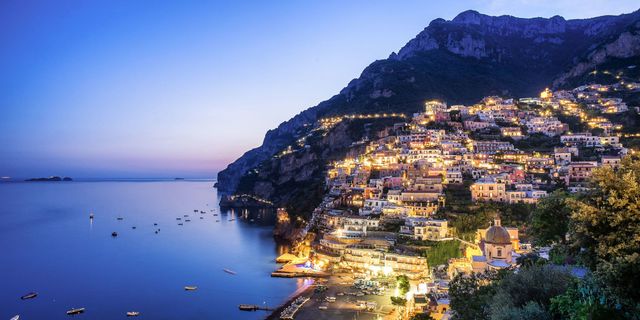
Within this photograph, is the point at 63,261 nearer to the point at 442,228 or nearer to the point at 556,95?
the point at 442,228

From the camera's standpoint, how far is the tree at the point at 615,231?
941cm

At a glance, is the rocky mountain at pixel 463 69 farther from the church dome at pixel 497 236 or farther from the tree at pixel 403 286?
the church dome at pixel 497 236

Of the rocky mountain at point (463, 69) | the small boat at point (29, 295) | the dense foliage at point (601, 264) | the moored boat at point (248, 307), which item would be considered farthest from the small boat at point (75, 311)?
the rocky mountain at point (463, 69)

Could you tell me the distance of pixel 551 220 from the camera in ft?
76.1

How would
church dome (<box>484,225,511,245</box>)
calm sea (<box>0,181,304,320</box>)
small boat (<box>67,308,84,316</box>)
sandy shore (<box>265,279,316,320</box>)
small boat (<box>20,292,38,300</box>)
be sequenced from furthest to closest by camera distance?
small boat (<box>20,292,38,300</box>), calm sea (<box>0,181,304,320</box>), small boat (<box>67,308,84,316</box>), sandy shore (<box>265,279,316,320</box>), church dome (<box>484,225,511,245</box>)

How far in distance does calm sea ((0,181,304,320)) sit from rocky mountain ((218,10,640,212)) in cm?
3337

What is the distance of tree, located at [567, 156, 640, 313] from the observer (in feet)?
30.9

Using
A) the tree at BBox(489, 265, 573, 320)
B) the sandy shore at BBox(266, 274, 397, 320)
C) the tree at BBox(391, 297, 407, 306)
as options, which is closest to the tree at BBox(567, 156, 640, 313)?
the tree at BBox(489, 265, 573, 320)

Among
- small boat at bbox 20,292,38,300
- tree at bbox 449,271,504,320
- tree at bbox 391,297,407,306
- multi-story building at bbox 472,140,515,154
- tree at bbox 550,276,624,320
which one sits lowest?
small boat at bbox 20,292,38,300

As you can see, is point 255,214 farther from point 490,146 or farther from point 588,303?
point 588,303

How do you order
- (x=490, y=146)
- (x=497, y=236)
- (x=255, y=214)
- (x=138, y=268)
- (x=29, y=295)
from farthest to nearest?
(x=255, y=214) → (x=490, y=146) → (x=138, y=268) → (x=29, y=295) → (x=497, y=236)

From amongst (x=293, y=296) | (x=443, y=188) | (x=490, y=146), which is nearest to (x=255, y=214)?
(x=490, y=146)

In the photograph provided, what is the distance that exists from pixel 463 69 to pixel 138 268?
144 metres

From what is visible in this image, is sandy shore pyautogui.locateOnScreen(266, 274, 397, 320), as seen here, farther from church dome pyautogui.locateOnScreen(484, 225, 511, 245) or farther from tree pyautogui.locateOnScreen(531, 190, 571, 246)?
tree pyautogui.locateOnScreen(531, 190, 571, 246)
